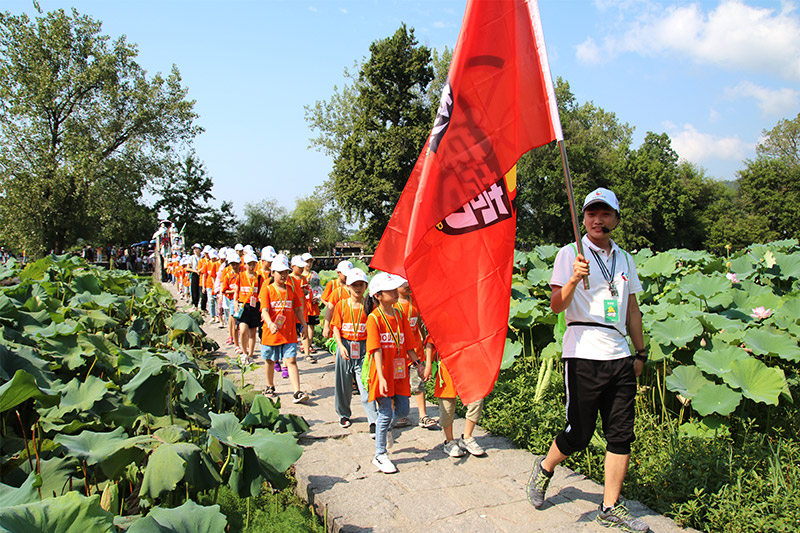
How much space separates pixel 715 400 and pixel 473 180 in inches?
110

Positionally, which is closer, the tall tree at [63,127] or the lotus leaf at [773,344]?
the lotus leaf at [773,344]

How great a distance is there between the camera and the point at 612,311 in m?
3.61

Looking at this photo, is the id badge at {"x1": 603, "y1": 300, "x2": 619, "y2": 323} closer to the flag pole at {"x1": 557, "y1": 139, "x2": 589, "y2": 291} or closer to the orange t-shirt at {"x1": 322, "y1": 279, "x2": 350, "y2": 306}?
the flag pole at {"x1": 557, "y1": 139, "x2": 589, "y2": 291}

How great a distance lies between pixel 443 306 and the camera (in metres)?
3.66

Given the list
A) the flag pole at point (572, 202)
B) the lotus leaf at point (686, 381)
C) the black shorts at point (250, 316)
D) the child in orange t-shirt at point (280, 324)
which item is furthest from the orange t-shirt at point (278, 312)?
the flag pole at point (572, 202)

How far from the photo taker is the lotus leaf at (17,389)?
276cm

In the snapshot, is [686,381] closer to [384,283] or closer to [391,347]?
[391,347]

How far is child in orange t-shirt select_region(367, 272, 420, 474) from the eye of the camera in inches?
191

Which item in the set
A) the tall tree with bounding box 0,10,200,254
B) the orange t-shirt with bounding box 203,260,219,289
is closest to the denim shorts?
the orange t-shirt with bounding box 203,260,219,289

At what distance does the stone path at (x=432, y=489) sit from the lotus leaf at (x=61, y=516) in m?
1.92

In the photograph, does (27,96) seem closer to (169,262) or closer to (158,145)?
(158,145)

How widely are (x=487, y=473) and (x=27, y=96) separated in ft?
101

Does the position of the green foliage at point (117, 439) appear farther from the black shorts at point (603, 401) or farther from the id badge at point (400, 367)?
the black shorts at point (603, 401)

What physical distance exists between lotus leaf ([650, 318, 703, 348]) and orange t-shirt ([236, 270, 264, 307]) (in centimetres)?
537
